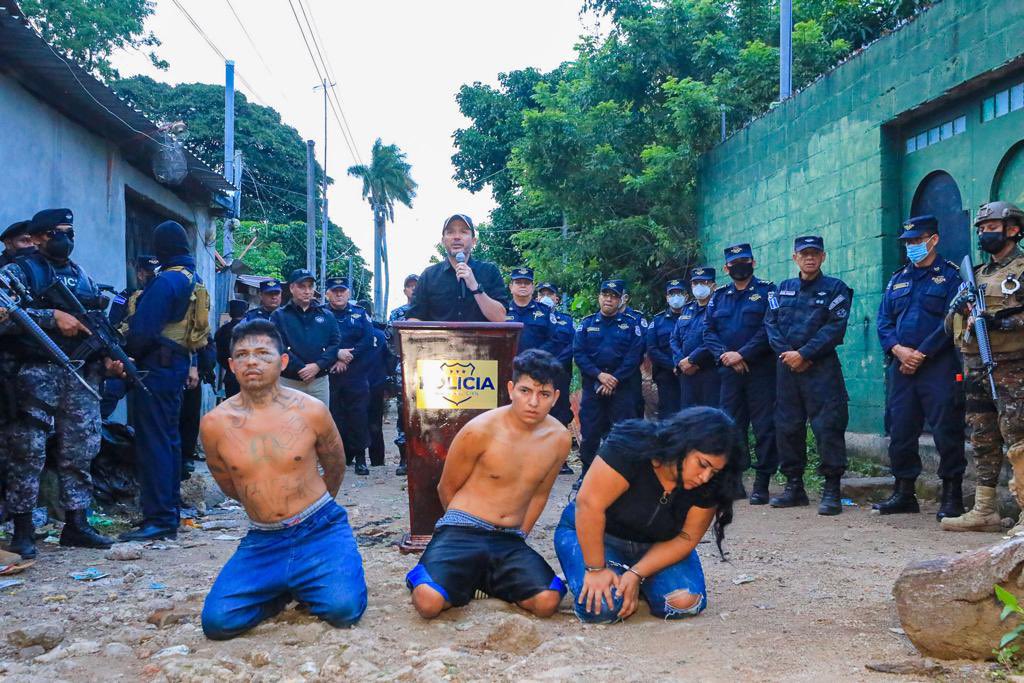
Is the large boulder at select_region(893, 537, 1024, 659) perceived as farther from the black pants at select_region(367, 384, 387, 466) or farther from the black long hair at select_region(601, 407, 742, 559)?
the black pants at select_region(367, 384, 387, 466)

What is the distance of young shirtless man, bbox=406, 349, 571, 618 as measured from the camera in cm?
388

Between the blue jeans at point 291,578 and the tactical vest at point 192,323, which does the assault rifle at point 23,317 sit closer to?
the tactical vest at point 192,323

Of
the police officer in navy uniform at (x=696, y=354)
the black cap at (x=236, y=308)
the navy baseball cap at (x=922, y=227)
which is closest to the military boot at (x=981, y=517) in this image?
the navy baseball cap at (x=922, y=227)

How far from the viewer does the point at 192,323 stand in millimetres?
5840

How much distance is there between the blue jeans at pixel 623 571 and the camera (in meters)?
3.81

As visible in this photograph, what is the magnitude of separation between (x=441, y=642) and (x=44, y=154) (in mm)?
6128

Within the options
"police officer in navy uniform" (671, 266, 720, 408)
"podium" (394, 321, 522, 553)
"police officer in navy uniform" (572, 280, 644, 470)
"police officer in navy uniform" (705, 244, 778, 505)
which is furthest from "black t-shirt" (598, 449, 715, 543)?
"police officer in navy uniform" (572, 280, 644, 470)

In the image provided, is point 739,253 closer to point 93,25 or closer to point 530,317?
point 530,317

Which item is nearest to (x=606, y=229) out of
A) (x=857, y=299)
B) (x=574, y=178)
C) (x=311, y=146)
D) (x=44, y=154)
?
(x=574, y=178)

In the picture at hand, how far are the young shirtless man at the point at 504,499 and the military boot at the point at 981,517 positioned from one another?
2808 millimetres

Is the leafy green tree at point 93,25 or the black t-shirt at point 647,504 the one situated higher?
the leafy green tree at point 93,25

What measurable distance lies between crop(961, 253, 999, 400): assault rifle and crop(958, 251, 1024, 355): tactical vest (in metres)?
0.04

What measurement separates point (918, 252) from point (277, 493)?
14.9ft

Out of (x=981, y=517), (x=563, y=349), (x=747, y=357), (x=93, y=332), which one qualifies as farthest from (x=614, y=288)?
(x=93, y=332)
